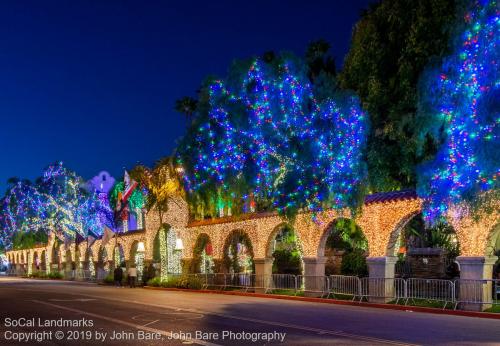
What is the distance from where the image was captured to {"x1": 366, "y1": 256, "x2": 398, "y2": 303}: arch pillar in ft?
76.2

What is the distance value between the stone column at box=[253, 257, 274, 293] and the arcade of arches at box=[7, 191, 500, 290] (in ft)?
0.16

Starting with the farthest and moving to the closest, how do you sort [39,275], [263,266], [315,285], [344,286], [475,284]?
[39,275]
[263,266]
[315,285]
[344,286]
[475,284]

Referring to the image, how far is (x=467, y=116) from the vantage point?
18.0 meters

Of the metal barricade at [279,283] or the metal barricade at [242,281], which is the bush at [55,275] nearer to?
the metal barricade at [242,281]

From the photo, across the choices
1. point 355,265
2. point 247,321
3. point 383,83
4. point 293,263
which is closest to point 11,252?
point 293,263

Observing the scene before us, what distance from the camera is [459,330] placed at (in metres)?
14.7

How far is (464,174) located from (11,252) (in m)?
90.6

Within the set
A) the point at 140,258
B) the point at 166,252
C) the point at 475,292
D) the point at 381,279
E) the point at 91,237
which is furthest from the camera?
the point at 91,237

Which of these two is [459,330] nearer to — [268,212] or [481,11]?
Result: [481,11]

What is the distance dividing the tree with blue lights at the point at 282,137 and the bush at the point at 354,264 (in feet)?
23.1

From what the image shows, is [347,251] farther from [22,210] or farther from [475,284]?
[22,210]

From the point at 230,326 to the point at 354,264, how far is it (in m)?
19.9

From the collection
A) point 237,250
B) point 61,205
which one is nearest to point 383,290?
point 237,250

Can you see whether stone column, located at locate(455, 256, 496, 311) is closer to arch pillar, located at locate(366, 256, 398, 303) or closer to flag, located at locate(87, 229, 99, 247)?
arch pillar, located at locate(366, 256, 398, 303)
